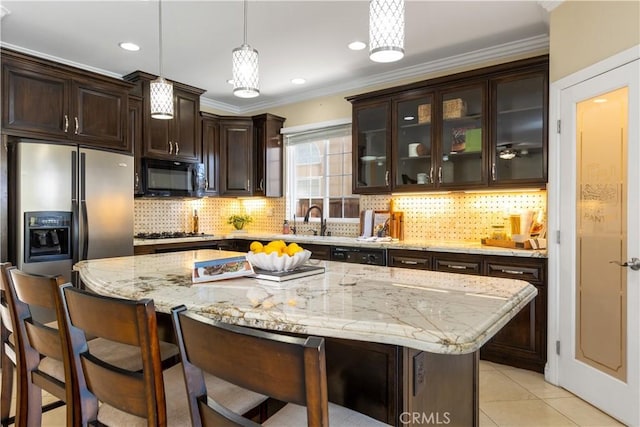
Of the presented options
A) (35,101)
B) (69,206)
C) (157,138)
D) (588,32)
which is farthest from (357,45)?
(69,206)

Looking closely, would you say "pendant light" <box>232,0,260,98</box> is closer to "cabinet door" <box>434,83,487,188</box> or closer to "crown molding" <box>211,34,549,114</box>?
"cabinet door" <box>434,83,487,188</box>

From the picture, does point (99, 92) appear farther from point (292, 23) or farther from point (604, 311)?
point (604, 311)

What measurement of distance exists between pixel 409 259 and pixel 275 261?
2072mm

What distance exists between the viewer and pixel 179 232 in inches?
194

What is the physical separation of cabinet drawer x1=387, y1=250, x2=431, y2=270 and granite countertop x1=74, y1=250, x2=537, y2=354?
156cm

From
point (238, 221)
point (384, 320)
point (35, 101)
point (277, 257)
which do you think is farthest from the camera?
point (238, 221)

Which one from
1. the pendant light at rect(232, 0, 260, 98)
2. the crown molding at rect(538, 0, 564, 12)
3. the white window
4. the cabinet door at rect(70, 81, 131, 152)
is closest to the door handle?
the crown molding at rect(538, 0, 564, 12)

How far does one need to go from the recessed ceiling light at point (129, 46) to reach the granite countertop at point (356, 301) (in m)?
2.48

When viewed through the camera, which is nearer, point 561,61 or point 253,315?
point 253,315

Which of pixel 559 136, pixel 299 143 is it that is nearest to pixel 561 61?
pixel 559 136

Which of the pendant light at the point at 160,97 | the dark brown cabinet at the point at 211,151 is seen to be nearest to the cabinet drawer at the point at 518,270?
the pendant light at the point at 160,97

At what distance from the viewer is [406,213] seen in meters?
4.22

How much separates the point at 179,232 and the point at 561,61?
4.36 metres

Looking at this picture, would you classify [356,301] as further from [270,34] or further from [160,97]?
[270,34]
